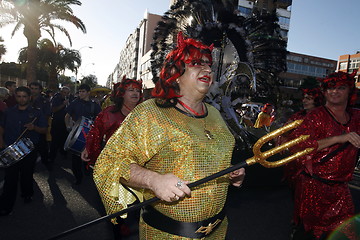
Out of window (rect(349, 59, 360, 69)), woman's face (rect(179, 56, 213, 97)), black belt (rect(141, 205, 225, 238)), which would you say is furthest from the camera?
window (rect(349, 59, 360, 69))

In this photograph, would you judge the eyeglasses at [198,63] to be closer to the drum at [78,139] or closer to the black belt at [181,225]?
the black belt at [181,225]

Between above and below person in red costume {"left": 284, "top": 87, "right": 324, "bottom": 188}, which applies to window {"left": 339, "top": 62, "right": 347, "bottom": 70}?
above

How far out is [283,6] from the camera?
57312 millimetres

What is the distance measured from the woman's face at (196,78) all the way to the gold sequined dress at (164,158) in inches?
8.0

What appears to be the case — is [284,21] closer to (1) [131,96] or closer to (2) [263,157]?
(1) [131,96]

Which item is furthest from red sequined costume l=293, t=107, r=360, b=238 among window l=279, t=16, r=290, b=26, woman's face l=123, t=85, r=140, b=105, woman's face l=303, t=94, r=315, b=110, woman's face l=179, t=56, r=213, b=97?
window l=279, t=16, r=290, b=26

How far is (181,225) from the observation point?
1660 millimetres

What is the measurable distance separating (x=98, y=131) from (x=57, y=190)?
2030mm

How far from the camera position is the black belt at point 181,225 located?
1659 millimetres

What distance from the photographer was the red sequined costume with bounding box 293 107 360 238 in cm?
299

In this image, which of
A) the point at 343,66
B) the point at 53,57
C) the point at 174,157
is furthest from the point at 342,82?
the point at 343,66

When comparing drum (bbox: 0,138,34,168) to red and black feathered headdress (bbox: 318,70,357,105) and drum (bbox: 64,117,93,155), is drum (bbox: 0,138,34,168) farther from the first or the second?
red and black feathered headdress (bbox: 318,70,357,105)

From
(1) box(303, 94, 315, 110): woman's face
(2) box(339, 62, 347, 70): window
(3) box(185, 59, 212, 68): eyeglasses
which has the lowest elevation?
(1) box(303, 94, 315, 110): woman's face

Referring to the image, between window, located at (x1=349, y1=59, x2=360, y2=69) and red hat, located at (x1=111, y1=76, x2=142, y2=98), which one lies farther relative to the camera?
window, located at (x1=349, y1=59, x2=360, y2=69)
